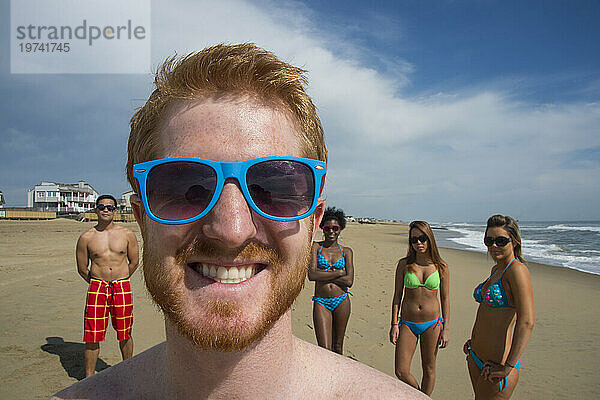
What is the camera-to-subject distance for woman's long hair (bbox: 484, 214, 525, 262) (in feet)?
12.0

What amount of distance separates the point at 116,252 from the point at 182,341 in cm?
→ 447

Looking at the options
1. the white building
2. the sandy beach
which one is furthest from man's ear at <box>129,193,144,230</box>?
the white building

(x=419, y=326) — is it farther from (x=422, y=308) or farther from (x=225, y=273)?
(x=225, y=273)

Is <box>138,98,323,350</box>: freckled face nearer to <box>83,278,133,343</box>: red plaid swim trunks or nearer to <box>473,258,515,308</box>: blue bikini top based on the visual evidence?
<box>473,258,515,308</box>: blue bikini top

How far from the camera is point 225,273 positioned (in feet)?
3.25

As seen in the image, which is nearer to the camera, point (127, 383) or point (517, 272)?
point (127, 383)

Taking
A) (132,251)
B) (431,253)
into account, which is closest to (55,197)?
(132,251)

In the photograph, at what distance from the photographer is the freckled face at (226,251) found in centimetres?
97

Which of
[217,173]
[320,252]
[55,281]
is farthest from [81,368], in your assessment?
[55,281]

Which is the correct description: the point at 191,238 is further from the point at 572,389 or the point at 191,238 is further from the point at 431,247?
the point at 572,389

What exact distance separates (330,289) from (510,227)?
2316mm

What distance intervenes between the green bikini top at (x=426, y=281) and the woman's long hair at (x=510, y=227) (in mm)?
997

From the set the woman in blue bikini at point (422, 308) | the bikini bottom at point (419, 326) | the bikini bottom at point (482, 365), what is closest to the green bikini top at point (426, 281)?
the woman in blue bikini at point (422, 308)

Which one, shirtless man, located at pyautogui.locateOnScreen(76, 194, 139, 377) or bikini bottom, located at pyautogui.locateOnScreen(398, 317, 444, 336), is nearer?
bikini bottom, located at pyautogui.locateOnScreen(398, 317, 444, 336)
